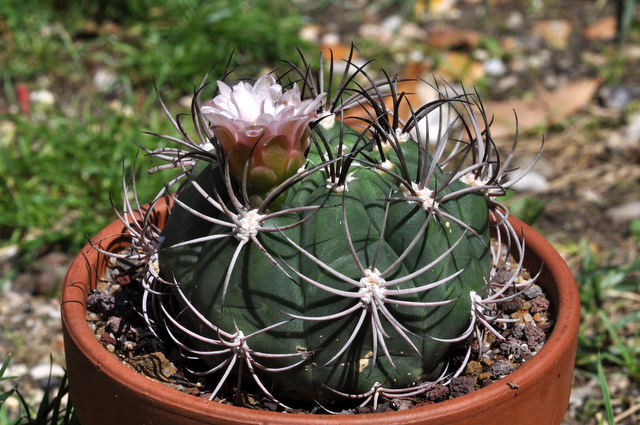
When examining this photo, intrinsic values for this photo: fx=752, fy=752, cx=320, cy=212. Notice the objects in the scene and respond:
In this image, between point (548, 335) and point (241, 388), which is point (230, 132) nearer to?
point (241, 388)

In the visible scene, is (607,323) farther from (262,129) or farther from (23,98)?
(23,98)

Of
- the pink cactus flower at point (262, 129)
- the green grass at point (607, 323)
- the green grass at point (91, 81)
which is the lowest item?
the green grass at point (607, 323)

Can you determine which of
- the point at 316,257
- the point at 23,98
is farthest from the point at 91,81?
the point at 316,257

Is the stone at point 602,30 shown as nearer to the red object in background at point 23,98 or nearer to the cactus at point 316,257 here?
the red object in background at point 23,98

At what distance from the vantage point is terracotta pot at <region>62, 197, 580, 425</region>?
1260 millimetres

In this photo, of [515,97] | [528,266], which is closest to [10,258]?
[528,266]

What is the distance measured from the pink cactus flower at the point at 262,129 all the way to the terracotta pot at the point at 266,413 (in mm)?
393

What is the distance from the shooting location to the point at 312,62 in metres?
4.21

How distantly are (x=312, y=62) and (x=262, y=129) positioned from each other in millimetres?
3039

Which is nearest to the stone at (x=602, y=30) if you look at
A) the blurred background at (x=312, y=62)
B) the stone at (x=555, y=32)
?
the blurred background at (x=312, y=62)

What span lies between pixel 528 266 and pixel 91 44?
3338mm

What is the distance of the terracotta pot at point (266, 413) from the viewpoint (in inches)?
49.6

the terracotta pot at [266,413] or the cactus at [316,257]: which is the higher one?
the cactus at [316,257]

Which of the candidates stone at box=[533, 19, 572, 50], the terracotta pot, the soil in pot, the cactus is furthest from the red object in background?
stone at box=[533, 19, 572, 50]
